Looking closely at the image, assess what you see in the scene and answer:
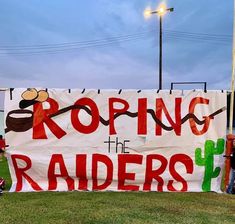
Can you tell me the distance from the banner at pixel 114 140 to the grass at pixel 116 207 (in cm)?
43

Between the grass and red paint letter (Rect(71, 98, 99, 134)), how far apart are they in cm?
130

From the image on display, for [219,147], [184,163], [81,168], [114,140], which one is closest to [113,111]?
[114,140]

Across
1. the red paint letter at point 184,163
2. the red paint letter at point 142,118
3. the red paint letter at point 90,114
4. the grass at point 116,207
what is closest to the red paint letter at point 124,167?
the grass at point 116,207

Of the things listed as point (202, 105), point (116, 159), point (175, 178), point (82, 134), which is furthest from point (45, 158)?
point (202, 105)

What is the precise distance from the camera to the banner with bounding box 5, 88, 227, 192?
27.7 ft

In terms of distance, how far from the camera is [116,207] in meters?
6.81

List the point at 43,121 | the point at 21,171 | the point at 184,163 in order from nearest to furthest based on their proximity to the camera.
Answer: the point at 21,171, the point at 43,121, the point at 184,163

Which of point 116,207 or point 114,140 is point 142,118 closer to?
point 114,140

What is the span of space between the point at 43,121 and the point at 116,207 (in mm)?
2638

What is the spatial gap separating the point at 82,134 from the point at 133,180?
55.1 inches

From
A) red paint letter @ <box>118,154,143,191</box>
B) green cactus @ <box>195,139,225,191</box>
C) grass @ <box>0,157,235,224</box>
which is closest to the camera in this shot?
grass @ <box>0,157,235,224</box>

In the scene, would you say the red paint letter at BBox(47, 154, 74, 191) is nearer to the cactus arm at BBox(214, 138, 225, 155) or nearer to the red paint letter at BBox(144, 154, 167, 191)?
the red paint letter at BBox(144, 154, 167, 191)

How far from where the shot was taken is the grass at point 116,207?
19.9ft

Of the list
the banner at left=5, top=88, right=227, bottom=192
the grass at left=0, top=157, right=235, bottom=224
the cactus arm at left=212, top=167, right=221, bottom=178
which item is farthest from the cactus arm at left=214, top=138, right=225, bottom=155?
the grass at left=0, top=157, right=235, bottom=224
